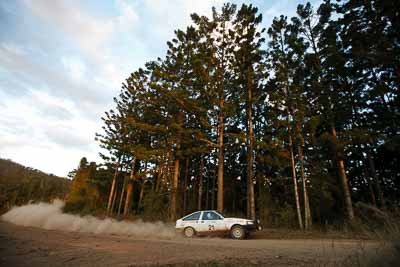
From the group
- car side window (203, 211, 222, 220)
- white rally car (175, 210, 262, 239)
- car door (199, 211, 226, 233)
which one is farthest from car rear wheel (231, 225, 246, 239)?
car side window (203, 211, 222, 220)

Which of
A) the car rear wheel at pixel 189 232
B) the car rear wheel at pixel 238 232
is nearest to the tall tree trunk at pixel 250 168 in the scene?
the car rear wheel at pixel 238 232

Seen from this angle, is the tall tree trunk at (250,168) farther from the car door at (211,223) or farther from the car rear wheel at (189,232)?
the car rear wheel at (189,232)

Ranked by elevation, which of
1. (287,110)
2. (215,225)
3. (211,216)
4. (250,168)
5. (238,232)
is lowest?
(238,232)

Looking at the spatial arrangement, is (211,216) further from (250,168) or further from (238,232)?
(250,168)

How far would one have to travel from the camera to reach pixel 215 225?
40.1ft

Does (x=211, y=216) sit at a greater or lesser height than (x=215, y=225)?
greater

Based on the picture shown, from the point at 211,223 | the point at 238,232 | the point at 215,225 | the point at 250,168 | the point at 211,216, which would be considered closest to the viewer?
the point at 238,232

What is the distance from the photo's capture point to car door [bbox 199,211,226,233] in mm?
12098

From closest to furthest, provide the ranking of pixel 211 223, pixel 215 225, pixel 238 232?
pixel 238 232, pixel 215 225, pixel 211 223

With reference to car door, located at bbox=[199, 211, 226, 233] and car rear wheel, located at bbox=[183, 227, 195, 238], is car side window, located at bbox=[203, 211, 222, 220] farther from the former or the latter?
car rear wheel, located at bbox=[183, 227, 195, 238]

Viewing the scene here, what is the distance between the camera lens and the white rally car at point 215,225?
11.5 meters

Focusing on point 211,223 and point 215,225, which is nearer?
point 215,225

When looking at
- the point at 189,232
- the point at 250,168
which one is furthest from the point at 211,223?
the point at 250,168

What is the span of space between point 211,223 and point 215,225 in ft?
0.89
